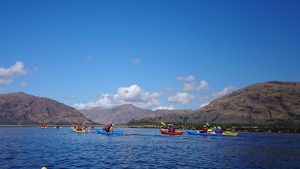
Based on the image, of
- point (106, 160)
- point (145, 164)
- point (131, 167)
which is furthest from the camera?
point (106, 160)

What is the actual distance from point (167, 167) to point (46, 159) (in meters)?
17.6

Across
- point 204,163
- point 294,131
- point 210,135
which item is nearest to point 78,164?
point 204,163

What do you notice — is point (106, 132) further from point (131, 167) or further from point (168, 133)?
point (131, 167)

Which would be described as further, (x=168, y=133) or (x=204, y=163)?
(x=168, y=133)

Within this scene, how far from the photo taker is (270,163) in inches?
2080

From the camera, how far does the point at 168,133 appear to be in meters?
→ 133

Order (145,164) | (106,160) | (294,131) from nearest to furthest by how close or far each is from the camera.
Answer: (145,164) → (106,160) → (294,131)

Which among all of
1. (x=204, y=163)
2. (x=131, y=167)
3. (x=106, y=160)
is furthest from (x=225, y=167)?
(x=106, y=160)

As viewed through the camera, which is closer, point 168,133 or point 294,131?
point 168,133

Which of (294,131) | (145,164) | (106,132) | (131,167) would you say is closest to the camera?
(131,167)

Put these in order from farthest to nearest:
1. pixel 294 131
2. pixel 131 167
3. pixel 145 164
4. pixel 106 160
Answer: pixel 294 131 → pixel 106 160 → pixel 145 164 → pixel 131 167

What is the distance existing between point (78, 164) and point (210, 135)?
300 ft

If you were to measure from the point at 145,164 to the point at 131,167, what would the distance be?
11.7ft

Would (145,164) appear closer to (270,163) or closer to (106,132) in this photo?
(270,163)
